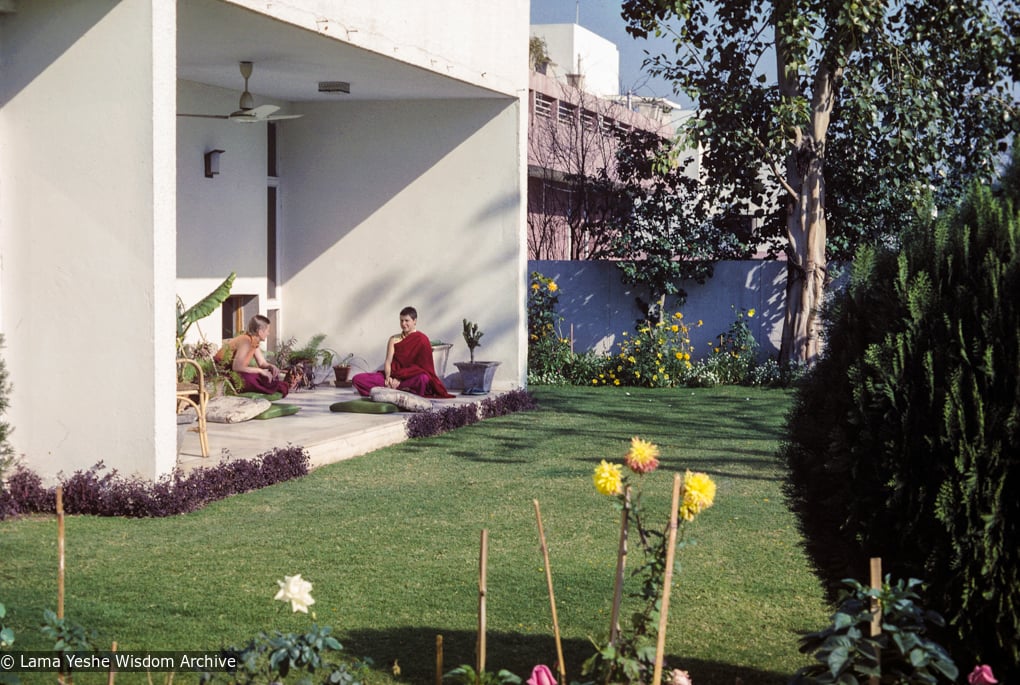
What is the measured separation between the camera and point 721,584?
6590 mm

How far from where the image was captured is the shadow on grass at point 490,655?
4922mm

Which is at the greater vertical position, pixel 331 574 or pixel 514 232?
pixel 514 232

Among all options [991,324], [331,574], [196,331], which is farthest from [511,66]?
[991,324]

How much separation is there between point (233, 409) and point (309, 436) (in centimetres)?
150

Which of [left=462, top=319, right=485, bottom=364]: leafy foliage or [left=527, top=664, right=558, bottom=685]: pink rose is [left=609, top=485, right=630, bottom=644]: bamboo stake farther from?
[left=462, top=319, right=485, bottom=364]: leafy foliage

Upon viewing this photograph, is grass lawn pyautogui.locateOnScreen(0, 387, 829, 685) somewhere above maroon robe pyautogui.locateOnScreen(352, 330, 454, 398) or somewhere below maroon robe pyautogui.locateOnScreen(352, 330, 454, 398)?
below

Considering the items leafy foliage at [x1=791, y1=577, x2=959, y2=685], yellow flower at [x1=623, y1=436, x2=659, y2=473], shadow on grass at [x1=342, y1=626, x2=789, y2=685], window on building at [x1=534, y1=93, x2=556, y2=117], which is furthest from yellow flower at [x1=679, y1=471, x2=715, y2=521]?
window on building at [x1=534, y1=93, x2=556, y2=117]

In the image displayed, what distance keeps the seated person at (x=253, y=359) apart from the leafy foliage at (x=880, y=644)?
10820mm

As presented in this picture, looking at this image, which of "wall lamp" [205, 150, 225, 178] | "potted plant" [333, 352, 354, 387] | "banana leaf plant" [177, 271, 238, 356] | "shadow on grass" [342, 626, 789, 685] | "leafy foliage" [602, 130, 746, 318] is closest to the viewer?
"shadow on grass" [342, 626, 789, 685]

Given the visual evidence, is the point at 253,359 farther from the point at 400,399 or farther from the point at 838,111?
the point at 838,111

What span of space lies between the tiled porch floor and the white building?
1296 millimetres

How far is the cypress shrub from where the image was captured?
346cm

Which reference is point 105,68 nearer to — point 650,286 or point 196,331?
point 196,331

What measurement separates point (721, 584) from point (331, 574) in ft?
7.25
